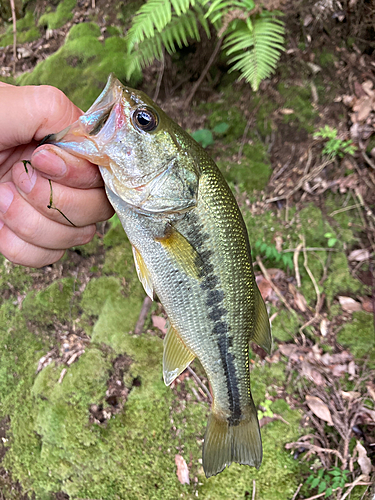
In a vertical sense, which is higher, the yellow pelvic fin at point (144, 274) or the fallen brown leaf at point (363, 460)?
the yellow pelvic fin at point (144, 274)

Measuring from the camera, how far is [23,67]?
4480 mm

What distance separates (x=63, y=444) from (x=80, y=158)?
2607mm

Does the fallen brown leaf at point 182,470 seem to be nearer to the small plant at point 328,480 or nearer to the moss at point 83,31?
the small plant at point 328,480

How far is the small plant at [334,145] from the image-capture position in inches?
134

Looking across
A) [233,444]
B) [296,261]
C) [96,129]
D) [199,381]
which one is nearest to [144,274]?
[96,129]

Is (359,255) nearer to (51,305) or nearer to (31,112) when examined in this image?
(31,112)

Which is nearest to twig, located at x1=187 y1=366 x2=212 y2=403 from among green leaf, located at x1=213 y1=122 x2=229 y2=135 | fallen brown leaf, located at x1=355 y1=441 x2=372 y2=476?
fallen brown leaf, located at x1=355 y1=441 x2=372 y2=476

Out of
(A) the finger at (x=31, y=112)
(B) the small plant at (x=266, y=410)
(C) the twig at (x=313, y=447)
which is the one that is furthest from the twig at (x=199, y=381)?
(A) the finger at (x=31, y=112)

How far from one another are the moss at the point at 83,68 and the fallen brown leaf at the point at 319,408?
418 cm

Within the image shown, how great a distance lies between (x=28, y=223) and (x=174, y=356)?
1.25 metres

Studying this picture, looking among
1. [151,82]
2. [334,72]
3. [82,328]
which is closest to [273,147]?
[334,72]

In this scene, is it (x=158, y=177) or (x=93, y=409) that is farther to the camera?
(x=93, y=409)

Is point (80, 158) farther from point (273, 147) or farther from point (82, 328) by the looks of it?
point (273, 147)

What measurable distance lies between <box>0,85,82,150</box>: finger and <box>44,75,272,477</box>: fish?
20cm
